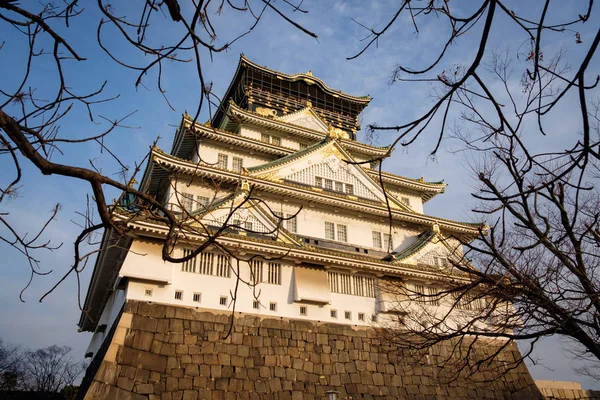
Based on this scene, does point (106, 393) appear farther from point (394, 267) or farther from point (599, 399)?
point (599, 399)

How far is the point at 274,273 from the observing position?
15.7 meters

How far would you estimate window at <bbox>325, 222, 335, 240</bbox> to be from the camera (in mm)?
19047

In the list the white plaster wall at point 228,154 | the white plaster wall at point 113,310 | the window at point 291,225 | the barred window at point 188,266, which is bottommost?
the white plaster wall at point 113,310

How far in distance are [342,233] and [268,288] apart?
17.1ft

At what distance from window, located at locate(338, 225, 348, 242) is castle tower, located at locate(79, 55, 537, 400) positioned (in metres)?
0.05

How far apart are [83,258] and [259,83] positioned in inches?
954

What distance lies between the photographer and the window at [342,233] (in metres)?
19.2

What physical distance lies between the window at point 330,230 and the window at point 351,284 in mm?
2433

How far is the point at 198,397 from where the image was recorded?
12406 millimetres

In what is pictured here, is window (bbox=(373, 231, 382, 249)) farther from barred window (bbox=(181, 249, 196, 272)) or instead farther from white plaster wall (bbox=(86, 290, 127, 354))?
white plaster wall (bbox=(86, 290, 127, 354))

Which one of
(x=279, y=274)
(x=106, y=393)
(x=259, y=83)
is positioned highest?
(x=259, y=83)

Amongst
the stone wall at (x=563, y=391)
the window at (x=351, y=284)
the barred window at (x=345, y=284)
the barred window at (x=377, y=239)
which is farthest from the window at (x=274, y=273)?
the stone wall at (x=563, y=391)

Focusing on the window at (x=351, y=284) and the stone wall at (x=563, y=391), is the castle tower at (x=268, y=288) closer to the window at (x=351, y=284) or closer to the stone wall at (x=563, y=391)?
the window at (x=351, y=284)

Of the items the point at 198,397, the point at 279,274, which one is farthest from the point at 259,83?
the point at 198,397
